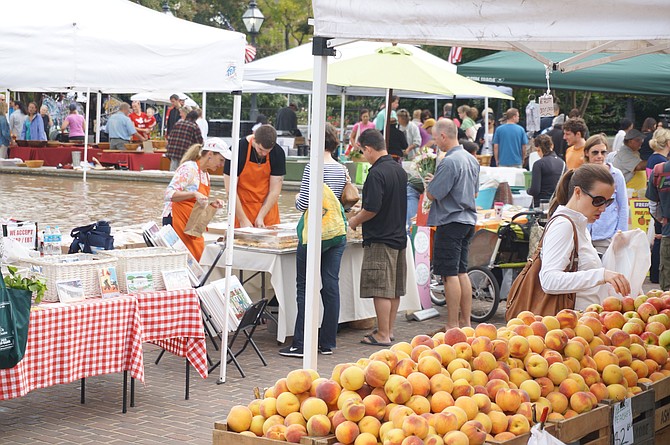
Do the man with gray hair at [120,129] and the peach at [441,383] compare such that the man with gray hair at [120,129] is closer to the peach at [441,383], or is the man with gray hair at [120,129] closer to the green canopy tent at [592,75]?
the green canopy tent at [592,75]

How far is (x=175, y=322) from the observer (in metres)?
6.97

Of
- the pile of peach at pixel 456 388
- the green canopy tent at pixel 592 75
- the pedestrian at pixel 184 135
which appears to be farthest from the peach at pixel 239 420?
the pedestrian at pixel 184 135

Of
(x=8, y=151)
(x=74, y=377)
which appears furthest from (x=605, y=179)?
(x=8, y=151)

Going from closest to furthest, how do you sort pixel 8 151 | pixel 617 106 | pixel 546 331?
1. pixel 546 331
2. pixel 8 151
3. pixel 617 106

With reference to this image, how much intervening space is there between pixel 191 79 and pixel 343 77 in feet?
16.8

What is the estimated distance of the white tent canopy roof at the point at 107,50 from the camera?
21.3 feet

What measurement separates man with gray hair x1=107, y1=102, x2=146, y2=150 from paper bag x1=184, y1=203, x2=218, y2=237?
1857 centimetres

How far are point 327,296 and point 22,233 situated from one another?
109 inches

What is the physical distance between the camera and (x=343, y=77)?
1191cm

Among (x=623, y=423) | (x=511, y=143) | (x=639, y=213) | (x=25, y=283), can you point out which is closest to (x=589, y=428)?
(x=623, y=423)

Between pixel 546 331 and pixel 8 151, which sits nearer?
pixel 546 331

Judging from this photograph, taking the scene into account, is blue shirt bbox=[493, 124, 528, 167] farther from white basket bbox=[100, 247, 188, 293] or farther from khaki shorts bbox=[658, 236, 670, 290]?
white basket bbox=[100, 247, 188, 293]

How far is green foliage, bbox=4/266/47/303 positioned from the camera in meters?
5.93

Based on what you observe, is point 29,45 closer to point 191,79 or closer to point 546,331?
point 191,79
